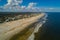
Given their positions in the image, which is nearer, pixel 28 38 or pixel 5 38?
pixel 5 38

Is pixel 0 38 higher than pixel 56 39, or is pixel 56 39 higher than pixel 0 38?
pixel 0 38

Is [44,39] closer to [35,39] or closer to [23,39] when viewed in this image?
[35,39]

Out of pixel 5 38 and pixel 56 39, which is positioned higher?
pixel 5 38

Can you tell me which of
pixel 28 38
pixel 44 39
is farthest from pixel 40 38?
pixel 28 38

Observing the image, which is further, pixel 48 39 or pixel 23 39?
pixel 48 39

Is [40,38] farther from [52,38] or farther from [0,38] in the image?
[0,38]

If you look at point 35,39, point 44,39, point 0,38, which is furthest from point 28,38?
point 0,38

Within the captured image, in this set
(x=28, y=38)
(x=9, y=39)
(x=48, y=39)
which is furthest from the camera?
(x=48, y=39)

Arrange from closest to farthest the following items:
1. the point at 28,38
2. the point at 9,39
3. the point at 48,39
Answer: the point at 9,39 < the point at 28,38 < the point at 48,39
